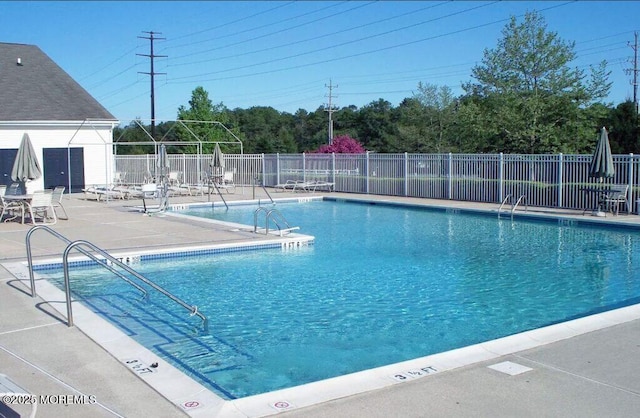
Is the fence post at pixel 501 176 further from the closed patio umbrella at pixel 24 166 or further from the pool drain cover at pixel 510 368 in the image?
the pool drain cover at pixel 510 368

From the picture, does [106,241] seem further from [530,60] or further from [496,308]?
[530,60]

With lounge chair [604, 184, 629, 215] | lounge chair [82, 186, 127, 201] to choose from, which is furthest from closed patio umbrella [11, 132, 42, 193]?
lounge chair [604, 184, 629, 215]

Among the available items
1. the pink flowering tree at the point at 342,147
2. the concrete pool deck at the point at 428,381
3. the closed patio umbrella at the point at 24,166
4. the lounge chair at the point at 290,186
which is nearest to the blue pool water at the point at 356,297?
the concrete pool deck at the point at 428,381

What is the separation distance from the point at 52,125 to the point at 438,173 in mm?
15685

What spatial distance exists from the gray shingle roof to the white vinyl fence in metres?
3.74

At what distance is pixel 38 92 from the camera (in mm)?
28766

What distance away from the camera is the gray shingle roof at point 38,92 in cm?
2716

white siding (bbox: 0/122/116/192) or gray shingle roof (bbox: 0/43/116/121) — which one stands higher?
gray shingle roof (bbox: 0/43/116/121)

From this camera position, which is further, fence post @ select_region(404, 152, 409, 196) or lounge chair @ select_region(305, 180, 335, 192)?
lounge chair @ select_region(305, 180, 335, 192)

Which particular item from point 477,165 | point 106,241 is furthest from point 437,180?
point 106,241

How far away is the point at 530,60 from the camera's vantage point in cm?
3066

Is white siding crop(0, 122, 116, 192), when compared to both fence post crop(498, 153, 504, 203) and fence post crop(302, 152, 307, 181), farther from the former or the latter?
fence post crop(498, 153, 504, 203)

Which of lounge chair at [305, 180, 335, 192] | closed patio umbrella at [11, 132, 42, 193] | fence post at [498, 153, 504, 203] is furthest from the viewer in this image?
lounge chair at [305, 180, 335, 192]

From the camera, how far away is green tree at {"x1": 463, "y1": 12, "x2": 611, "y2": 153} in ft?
94.4
